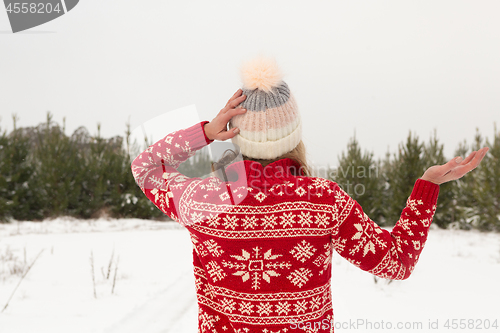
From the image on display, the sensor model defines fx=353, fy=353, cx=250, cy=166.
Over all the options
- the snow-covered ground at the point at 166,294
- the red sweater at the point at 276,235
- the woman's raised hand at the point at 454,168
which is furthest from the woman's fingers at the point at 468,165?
the snow-covered ground at the point at 166,294

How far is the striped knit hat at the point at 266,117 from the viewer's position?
1.18 meters

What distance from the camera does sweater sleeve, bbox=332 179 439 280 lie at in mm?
1081

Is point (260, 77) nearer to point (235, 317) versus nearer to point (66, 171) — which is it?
point (235, 317)

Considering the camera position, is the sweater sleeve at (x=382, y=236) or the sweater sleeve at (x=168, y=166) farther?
the sweater sleeve at (x=168, y=166)

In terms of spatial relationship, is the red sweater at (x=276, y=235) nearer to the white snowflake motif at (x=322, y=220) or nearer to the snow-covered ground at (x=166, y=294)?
the white snowflake motif at (x=322, y=220)

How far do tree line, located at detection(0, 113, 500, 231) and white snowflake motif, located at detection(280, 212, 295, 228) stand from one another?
12.0 meters

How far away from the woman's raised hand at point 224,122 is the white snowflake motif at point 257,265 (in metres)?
0.39

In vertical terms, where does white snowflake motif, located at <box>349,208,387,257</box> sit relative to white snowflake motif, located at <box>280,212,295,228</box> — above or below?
below

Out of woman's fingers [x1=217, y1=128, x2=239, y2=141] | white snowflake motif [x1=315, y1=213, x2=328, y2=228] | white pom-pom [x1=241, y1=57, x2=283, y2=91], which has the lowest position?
white snowflake motif [x1=315, y1=213, x2=328, y2=228]

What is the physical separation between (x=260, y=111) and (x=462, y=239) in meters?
10.6

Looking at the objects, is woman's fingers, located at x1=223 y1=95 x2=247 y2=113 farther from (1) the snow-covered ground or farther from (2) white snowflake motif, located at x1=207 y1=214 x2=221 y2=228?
(1) the snow-covered ground

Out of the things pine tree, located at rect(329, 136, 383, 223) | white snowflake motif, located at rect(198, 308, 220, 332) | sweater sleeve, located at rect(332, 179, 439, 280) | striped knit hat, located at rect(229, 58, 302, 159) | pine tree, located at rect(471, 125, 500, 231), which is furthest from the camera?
pine tree, located at rect(329, 136, 383, 223)

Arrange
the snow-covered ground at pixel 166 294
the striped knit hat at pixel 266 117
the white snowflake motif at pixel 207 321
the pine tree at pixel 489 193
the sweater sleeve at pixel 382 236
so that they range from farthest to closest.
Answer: the pine tree at pixel 489 193 < the snow-covered ground at pixel 166 294 < the white snowflake motif at pixel 207 321 < the striped knit hat at pixel 266 117 < the sweater sleeve at pixel 382 236

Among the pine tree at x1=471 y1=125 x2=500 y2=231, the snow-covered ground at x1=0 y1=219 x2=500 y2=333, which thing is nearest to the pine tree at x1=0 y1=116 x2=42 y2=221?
the snow-covered ground at x1=0 y1=219 x2=500 y2=333
